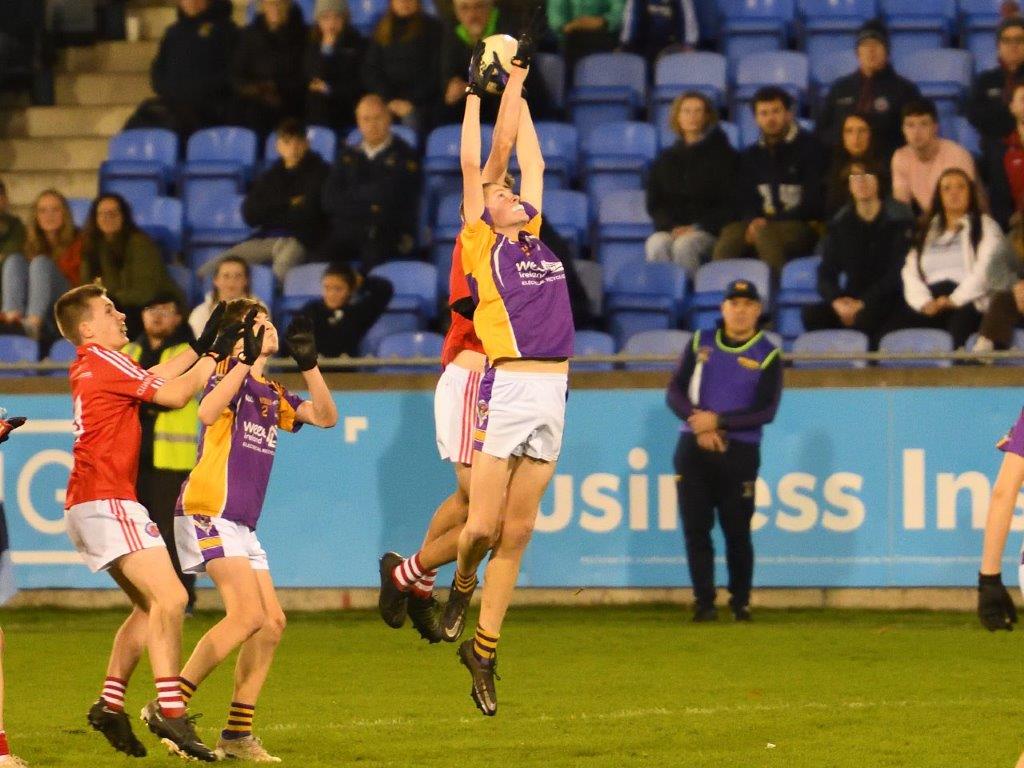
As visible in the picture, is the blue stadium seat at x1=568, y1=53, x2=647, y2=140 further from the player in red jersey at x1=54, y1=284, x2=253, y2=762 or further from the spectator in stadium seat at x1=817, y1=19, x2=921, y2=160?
the player in red jersey at x1=54, y1=284, x2=253, y2=762

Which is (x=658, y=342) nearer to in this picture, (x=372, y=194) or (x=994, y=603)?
(x=372, y=194)

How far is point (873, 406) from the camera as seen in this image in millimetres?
13633

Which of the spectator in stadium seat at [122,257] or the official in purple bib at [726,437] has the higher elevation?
the spectator in stadium seat at [122,257]

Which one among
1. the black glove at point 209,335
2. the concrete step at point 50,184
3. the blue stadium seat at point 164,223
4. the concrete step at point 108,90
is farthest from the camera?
the concrete step at point 108,90

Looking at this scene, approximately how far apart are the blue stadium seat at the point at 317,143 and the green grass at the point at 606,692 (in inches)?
175

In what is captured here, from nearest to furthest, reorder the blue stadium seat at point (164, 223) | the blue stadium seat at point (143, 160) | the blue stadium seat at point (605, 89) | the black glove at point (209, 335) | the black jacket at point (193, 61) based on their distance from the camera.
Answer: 1. the black glove at point (209, 335)
2. the blue stadium seat at point (164, 223)
3. the blue stadium seat at point (605, 89)
4. the blue stadium seat at point (143, 160)
5. the black jacket at point (193, 61)

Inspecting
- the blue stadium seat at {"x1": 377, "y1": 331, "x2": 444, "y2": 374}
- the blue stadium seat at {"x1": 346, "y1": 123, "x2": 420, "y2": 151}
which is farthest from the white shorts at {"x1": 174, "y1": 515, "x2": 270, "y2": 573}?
the blue stadium seat at {"x1": 346, "y1": 123, "x2": 420, "y2": 151}

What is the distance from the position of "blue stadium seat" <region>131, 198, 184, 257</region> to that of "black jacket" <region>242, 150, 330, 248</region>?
639 mm

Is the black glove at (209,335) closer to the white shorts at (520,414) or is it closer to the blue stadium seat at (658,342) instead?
the white shorts at (520,414)

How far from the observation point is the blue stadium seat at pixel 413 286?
15.0 m

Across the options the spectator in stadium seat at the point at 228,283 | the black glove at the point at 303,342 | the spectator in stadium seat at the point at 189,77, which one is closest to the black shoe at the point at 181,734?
the black glove at the point at 303,342

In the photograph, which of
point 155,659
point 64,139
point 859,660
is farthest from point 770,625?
point 64,139

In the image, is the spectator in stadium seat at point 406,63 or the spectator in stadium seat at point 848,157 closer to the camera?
the spectator in stadium seat at point 848,157

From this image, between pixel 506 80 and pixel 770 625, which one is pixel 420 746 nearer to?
pixel 506 80
